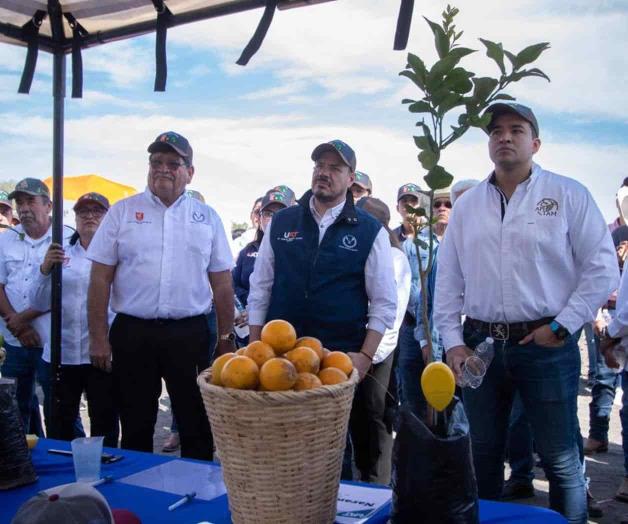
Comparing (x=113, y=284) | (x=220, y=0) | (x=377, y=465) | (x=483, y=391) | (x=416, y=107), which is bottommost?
(x=377, y=465)

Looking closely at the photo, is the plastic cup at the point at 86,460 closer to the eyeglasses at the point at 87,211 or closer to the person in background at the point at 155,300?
the person in background at the point at 155,300

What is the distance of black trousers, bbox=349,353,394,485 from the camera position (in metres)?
3.04

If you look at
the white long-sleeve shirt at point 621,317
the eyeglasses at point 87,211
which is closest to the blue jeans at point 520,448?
the white long-sleeve shirt at point 621,317

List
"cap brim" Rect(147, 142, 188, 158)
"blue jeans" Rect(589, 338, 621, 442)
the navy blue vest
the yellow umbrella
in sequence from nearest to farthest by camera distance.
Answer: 1. the navy blue vest
2. "cap brim" Rect(147, 142, 188, 158)
3. "blue jeans" Rect(589, 338, 621, 442)
4. the yellow umbrella

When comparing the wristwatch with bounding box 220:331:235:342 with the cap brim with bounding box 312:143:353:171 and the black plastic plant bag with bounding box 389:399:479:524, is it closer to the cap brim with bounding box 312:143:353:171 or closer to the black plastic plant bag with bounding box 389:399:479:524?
the cap brim with bounding box 312:143:353:171

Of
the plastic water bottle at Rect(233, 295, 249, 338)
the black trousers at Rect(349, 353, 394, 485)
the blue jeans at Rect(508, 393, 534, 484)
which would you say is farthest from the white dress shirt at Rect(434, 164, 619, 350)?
Result: the plastic water bottle at Rect(233, 295, 249, 338)

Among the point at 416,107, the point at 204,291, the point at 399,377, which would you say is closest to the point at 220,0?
the point at 204,291

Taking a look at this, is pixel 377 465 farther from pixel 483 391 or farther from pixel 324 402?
pixel 324 402

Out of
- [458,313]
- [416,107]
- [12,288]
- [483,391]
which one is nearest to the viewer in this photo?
[416,107]

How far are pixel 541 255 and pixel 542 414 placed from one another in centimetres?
58

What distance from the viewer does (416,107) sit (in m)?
1.16

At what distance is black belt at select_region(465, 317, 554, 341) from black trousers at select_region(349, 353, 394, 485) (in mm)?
807

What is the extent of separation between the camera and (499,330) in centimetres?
230

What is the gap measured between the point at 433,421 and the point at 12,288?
3.50 m
